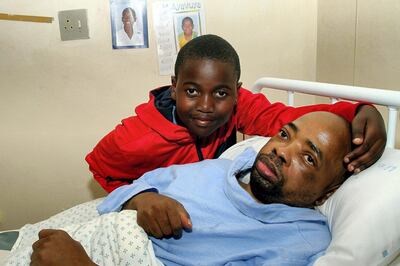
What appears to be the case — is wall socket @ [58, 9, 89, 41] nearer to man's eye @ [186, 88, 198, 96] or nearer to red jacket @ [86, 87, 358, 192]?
red jacket @ [86, 87, 358, 192]

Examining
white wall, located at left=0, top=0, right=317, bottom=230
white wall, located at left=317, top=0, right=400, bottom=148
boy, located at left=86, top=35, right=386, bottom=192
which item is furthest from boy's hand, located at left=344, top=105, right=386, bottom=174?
white wall, located at left=0, top=0, right=317, bottom=230

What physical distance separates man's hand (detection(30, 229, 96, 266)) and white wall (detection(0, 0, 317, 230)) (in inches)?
37.8

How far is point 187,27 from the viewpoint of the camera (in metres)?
1.69

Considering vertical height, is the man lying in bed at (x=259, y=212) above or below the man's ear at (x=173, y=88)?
below

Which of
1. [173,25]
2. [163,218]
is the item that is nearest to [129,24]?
[173,25]

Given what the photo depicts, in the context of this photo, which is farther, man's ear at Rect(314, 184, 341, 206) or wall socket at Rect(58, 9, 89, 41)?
wall socket at Rect(58, 9, 89, 41)

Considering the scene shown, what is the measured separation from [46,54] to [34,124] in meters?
0.33

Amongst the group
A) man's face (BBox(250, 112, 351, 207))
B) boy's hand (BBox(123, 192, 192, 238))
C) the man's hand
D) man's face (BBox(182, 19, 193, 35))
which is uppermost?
man's face (BBox(182, 19, 193, 35))

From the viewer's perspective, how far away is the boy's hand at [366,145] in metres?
0.88

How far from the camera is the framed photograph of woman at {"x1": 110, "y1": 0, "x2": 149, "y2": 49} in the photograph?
1.63m

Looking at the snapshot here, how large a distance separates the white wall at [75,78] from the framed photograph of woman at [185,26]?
0.06 metres

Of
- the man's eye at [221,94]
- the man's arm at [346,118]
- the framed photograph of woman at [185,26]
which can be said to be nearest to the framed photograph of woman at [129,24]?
the framed photograph of woman at [185,26]

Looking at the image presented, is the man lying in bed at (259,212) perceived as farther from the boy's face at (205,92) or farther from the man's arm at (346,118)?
the boy's face at (205,92)

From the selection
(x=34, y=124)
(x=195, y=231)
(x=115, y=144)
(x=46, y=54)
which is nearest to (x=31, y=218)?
(x=34, y=124)
